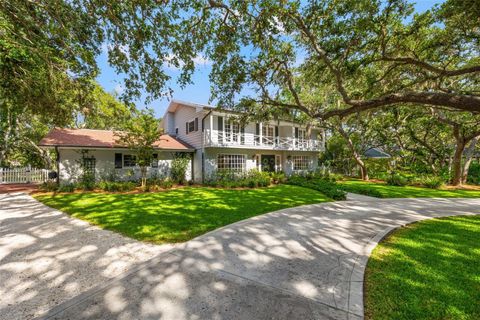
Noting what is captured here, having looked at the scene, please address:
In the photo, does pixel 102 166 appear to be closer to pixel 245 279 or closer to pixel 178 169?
pixel 178 169

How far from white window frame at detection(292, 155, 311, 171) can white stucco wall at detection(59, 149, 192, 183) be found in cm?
1185

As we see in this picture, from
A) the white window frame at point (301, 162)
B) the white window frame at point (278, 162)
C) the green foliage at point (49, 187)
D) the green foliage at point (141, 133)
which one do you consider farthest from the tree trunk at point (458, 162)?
the green foliage at point (49, 187)

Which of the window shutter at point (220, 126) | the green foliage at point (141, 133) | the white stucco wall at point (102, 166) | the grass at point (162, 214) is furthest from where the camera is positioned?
the window shutter at point (220, 126)

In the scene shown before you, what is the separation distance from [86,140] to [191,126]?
745 cm

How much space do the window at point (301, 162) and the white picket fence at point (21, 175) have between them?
67.2 ft

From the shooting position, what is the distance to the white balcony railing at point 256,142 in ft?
53.4

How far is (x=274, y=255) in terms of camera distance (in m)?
4.23

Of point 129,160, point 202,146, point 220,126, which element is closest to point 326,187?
point 220,126

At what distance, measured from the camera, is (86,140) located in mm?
14797

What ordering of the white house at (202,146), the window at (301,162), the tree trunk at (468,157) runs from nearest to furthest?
the white house at (202,146) < the tree trunk at (468,157) < the window at (301,162)

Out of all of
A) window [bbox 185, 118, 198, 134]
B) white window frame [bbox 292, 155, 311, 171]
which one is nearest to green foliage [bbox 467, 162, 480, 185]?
white window frame [bbox 292, 155, 311, 171]

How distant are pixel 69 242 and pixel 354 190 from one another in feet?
44.7

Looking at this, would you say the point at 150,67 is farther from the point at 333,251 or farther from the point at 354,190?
the point at 354,190

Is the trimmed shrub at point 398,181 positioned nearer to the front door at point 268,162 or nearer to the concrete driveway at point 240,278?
the front door at point 268,162
